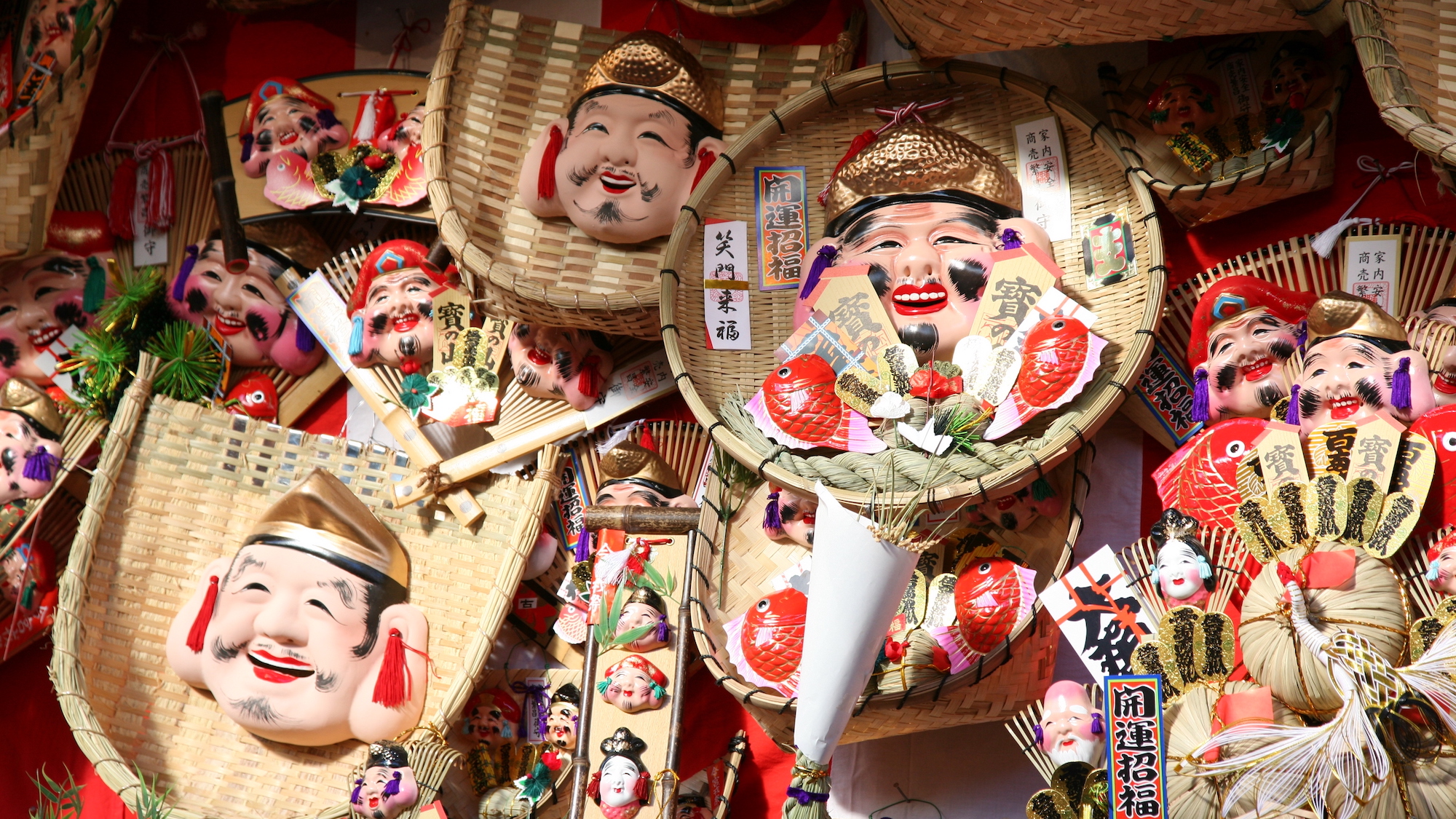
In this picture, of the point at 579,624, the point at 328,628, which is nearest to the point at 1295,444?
the point at 579,624

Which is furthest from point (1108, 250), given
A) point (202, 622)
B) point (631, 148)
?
point (202, 622)

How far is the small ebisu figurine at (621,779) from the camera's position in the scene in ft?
6.73

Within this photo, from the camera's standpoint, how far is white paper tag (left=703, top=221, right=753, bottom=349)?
89.5 inches

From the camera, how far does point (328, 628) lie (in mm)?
2424

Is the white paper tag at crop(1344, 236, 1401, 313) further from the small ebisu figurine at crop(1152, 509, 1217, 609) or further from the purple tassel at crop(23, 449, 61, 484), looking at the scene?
the purple tassel at crop(23, 449, 61, 484)

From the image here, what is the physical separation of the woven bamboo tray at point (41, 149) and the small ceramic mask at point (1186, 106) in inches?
87.8

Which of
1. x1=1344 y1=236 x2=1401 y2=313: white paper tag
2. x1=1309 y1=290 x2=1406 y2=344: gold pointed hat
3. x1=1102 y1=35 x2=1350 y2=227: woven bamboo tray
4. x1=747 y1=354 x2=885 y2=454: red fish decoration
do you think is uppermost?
x1=1102 y1=35 x2=1350 y2=227: woven bamboo tray

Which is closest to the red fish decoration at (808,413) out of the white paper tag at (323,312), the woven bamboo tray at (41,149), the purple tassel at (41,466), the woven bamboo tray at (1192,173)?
the woven bamboo tray at (1192,173)

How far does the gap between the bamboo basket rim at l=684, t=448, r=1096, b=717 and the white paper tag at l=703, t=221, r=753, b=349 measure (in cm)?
47

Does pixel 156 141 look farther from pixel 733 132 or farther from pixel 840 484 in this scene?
pixel 840 484

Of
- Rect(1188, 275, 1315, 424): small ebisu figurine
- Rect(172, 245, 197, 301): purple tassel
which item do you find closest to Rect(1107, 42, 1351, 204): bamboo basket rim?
Rect(1188, 275, 1315, 424): small ebisu figurine

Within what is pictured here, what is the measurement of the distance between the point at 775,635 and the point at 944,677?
264 mm

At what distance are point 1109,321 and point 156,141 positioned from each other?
2284 millimetres

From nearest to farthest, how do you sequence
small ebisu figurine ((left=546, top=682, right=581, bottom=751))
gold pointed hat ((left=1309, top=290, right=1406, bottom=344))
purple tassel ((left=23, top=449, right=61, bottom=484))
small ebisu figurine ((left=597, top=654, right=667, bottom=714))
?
gold pointed hat ((left=1309, top=290, right=1406, bottom=344)) → small ebisu figurine ((left=597, top=654, right=667, bottom=714)) → small ebisu figurine ((left=546, top=682, right=581, bottom=751)) → purple tassel ((left=23, top=449, right=61, bottom=484))
